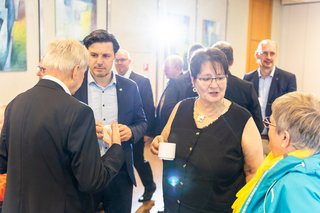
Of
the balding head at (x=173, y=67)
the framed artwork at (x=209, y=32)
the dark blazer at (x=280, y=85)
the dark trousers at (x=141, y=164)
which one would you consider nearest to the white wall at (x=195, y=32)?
the framed artwork at (x=209, y=32)

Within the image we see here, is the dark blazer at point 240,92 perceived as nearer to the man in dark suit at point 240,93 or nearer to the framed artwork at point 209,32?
the man in dark suit at point 240,93

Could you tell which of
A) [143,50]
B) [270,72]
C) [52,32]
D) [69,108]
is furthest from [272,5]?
[69,108]

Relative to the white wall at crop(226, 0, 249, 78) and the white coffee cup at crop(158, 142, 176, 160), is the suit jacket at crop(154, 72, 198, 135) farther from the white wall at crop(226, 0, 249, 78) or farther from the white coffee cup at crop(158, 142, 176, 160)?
the white wall at crop(226, 0, 249, 78)

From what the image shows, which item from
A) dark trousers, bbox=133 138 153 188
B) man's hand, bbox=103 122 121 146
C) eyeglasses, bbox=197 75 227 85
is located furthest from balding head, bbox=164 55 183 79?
man's hand, bbox=103 122 121 146

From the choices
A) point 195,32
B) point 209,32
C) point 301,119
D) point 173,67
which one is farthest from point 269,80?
point 209,32

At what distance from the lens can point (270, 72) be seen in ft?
13.0

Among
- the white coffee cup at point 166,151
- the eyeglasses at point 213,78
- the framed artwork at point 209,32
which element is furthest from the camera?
the framed artwork at point 209,32

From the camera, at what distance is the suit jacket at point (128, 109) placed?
2.15 meters

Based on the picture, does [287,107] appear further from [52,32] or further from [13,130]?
[52,32]

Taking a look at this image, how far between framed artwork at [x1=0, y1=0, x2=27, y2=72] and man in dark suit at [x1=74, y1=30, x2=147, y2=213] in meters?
1.65

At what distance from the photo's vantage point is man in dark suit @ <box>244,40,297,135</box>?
3865mm

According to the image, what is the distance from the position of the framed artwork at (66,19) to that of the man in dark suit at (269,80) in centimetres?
218

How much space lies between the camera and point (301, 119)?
3.97ft

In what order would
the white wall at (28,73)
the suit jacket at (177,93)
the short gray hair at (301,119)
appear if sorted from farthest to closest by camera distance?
1. the white wall at (28,73)
2. the suit jacket at (177,93)
3. the short gray hair at (301,119)
